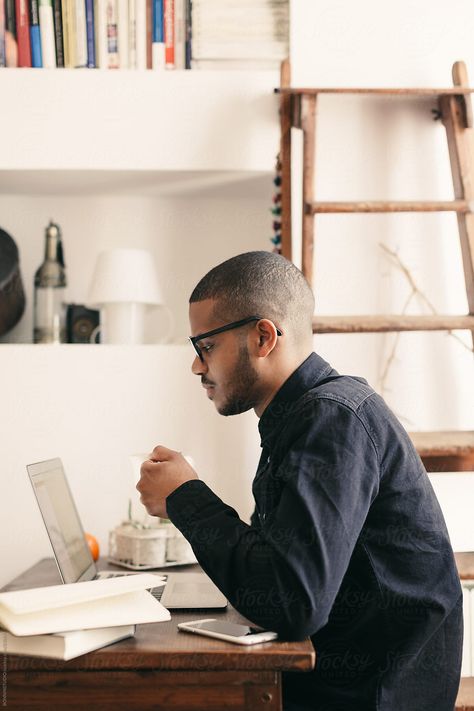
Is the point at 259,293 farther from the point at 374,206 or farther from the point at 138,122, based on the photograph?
the point at 138,122

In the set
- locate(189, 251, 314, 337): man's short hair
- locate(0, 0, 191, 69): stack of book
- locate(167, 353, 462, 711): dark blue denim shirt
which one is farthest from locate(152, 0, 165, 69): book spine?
locate(167, 353, 462, 711): dark blue denim shirt

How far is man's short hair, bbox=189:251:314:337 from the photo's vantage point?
4.66ft

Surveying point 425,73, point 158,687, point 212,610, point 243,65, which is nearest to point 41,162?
point 243,65

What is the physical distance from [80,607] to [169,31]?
67.3 inches

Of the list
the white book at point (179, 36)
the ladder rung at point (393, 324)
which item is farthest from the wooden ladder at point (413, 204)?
the white book at point (179, 36)

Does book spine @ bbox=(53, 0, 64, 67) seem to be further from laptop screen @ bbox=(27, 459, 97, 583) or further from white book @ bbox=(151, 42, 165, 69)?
laptop screen @ bbox=(27, 459, 97, 583)

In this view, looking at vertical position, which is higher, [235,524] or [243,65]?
[243,65]

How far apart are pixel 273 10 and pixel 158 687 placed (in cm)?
185

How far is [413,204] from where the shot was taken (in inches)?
83.0

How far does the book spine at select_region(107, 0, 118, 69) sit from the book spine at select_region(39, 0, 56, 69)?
157 millimetres

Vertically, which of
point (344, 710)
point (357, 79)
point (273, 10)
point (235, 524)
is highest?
point (273, 10)

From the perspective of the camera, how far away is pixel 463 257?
86.0 inches

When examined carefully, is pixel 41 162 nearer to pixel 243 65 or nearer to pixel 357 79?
pixel 243 65

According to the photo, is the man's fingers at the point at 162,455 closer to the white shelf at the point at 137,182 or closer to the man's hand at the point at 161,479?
the man's hand at the point at 161,479
